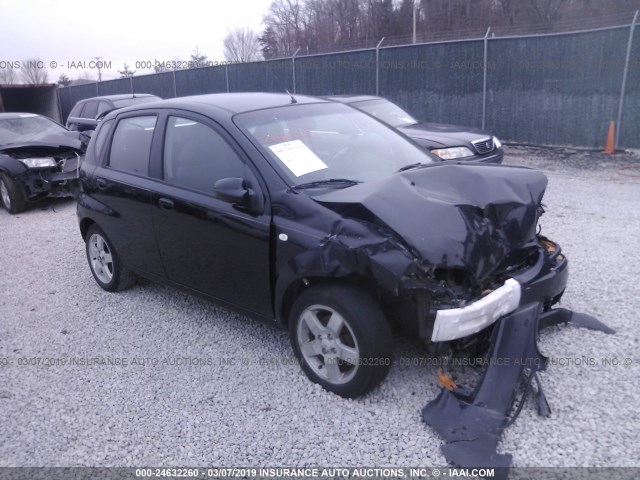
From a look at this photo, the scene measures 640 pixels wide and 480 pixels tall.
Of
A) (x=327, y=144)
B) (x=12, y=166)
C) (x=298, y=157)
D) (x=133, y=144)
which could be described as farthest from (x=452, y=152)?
(x=12, y=166)

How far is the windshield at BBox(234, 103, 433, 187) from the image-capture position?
3488 mm

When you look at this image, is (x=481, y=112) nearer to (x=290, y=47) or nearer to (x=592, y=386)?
(x=592, y=386)

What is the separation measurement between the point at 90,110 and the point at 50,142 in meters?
4.16

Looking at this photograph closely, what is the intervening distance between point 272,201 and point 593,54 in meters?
10.5

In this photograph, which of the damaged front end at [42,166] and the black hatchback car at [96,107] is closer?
the damaged front end at [42,166]

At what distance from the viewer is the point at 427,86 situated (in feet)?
44.9

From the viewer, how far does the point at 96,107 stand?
40.0ft

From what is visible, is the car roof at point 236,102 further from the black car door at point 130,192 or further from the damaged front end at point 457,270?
the damaged front end at point 457,270

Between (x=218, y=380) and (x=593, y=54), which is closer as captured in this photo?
(x=218, y=380)

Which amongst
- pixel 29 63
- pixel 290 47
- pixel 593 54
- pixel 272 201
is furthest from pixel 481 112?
pixel 290 47

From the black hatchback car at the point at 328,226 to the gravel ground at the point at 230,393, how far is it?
0.29 meters

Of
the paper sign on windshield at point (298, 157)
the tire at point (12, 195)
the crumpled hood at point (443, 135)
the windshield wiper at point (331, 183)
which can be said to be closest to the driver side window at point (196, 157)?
the paper sign on windshield at point (298, 157)

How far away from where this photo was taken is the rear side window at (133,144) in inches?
167

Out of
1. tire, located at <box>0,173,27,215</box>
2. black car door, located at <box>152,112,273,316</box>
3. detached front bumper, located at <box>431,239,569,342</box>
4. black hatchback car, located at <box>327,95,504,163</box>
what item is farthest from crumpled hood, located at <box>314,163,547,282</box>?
tire, located at <box>0,173,27,215</box>
